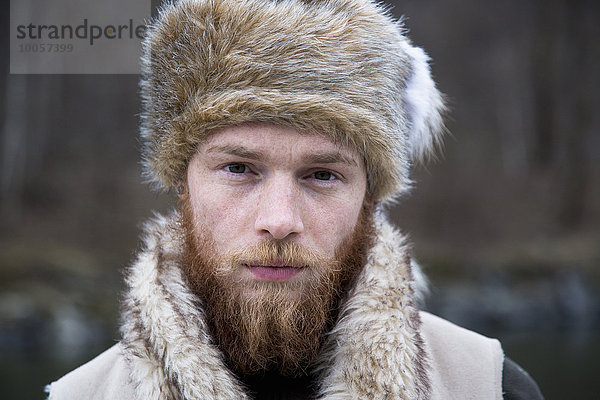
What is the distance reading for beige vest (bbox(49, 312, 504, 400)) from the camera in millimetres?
2229

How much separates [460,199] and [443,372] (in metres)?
13.6

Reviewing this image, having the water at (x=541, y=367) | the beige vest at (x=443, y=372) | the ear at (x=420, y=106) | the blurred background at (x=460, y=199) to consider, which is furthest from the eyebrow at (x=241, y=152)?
the blurred background at (x=460, y=199)

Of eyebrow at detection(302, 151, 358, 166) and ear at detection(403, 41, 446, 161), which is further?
ear at detection(403, 41, 446, 161)

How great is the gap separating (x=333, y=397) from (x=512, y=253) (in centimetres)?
1210

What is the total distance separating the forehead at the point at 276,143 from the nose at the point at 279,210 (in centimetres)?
9

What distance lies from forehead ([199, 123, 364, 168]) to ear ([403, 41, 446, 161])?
458 mm

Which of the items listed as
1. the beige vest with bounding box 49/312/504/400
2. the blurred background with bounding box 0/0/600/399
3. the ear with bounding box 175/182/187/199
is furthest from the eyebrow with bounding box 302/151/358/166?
the blurred background with bounding box 0/0/600/399

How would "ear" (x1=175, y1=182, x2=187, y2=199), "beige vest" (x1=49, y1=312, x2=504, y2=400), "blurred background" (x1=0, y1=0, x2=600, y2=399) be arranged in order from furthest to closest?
"blurred background" (x1=0, y1=0, x2=600, y2=399) < "ear" (x1=175, y1=182, x2=187, y2=199) < "beige vest" (x1=49, y1=312, x2=504, y2=400)

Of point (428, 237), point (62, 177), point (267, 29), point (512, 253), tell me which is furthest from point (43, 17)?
point (267, 29)

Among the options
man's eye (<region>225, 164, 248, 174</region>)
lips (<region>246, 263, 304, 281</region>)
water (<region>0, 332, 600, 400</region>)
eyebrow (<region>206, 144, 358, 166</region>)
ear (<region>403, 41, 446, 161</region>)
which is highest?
ear (<region>403, 41, 446, 161</region>)

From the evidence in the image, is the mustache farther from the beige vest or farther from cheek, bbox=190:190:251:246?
the beige vest

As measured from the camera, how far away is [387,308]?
208 centimetres

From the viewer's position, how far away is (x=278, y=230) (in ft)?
6.48

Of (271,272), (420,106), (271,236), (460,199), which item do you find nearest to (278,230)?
(271,236)
